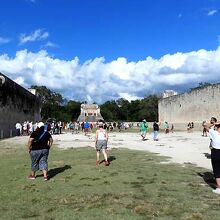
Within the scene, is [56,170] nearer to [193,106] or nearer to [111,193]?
[111,193]

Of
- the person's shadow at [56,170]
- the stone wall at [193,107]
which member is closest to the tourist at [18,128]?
the stone wall at [193,107]

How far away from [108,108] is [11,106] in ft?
334

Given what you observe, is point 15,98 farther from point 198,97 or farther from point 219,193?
point 219,193

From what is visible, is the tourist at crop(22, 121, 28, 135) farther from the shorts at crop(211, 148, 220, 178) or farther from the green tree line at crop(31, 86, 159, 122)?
the green tree line at crop(31, 86, 159, 122)

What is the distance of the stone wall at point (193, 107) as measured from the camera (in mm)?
49188

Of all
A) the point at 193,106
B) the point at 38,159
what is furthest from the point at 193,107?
the point at 38,159

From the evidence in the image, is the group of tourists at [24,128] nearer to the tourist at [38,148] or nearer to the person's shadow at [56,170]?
the person's shadow at [56,170]

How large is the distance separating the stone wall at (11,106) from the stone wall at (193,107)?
20.4 meters

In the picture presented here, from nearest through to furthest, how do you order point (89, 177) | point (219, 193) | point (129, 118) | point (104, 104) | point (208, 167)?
point (219, 193) < point (89, 177) < point (208, 167) < point (129, 118) < point (104, 104)

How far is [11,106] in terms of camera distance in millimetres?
38406

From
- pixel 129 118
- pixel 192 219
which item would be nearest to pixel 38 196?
pixel 192 219

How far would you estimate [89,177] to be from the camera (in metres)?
10.7

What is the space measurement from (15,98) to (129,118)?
93.4 meters

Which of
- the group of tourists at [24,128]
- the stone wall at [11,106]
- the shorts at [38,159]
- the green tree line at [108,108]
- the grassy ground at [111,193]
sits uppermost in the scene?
the green tree line at [108,108]
